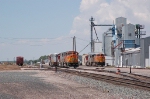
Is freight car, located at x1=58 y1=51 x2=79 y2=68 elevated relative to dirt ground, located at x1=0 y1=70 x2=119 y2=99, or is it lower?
elevated

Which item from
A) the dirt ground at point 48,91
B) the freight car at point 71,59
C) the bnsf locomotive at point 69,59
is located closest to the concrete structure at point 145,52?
the bnsf locomotive at point 69,59

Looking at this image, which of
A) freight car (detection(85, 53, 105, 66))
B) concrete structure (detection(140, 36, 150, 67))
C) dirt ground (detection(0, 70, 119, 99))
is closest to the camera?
dirt ground (detection(0, 70, 119, 99))

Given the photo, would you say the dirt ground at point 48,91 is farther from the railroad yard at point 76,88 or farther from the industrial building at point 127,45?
the industrial building at point 127,45

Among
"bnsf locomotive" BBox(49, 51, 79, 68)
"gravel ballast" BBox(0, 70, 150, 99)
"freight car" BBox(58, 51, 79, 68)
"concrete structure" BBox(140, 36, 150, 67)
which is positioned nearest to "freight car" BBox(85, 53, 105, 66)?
"bnsf locomotive" BBox(49, 51, 79, 68)

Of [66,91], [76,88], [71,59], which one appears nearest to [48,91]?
[66,91]

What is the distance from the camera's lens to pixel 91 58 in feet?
237

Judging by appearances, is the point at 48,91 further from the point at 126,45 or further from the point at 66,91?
the point at 126,45

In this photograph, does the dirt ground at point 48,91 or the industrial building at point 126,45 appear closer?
the dirt ground at point 48,91

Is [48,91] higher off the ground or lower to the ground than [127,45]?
lower

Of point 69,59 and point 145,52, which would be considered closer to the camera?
point 69,59

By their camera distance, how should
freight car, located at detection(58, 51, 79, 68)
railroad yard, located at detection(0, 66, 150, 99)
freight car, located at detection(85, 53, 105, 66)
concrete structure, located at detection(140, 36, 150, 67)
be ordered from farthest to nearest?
freight car, located at detection(85, 53, 105, 66) → concrete structure, located at detection(140, 36, 150, 67) → freight car, located at detection(58, 51, 79, 68) → railroad yard, located at detection(0, 66, 150, 99)

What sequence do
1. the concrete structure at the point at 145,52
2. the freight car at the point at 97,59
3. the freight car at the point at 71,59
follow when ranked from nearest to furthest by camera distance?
the freight car at the point at 71,59, the concrete structure at the point at 145,52, the freight car at the point at 97,59

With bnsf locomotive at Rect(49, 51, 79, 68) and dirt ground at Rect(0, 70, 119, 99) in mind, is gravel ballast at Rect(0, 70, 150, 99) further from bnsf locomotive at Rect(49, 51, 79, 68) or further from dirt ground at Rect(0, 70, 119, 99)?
bnsf locomotive at Rect(49, 51, 79, 68)

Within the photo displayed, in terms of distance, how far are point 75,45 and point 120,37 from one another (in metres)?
12.9
